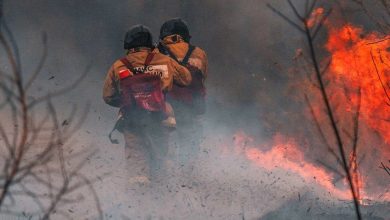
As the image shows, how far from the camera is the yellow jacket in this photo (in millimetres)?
6766

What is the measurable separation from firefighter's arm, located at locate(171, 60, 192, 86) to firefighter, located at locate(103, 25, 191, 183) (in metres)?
0.02

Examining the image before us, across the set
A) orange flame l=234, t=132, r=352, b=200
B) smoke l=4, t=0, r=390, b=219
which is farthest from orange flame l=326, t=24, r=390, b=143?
orange flame l=234, t=132, r=352, b=200

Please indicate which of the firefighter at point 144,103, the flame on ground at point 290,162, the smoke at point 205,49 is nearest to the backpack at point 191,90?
the firefighter at point 144,103

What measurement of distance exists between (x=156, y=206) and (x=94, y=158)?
223 centimetres

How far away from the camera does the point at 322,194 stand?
25.2 feet

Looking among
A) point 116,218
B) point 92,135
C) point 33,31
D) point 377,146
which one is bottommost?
point 377,146

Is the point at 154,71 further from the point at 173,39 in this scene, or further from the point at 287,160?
the point at 287,160

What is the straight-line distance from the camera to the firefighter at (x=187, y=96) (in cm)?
721

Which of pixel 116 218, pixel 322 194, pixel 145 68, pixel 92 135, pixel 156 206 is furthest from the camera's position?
pixel 92 135

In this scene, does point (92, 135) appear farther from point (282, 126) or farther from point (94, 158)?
point (282, 126)

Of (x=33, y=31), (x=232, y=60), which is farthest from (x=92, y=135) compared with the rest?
(x=232, y=60)

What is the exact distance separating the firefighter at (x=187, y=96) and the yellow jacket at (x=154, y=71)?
0.20 m

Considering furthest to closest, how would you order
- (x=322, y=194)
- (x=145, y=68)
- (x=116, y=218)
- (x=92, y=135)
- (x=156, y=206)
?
(x=92, y=135)
(x=322, y=194)
(x=145, y=68)
(x=156, y=206)
(x=116, y=218)

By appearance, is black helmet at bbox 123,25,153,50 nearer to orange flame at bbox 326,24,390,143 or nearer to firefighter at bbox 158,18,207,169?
firefighter at bbox 158,18,207,169
